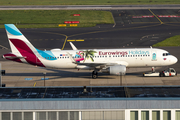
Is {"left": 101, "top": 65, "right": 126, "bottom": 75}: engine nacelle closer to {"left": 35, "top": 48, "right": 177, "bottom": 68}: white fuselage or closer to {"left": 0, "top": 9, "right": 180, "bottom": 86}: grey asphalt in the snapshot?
{"left": 35, "top": 48, "right": 177, "bottom": 68}: white fuselage

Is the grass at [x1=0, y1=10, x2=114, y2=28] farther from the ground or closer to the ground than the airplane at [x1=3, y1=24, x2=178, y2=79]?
farther from the ground

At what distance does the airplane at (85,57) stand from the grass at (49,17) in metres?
60.3

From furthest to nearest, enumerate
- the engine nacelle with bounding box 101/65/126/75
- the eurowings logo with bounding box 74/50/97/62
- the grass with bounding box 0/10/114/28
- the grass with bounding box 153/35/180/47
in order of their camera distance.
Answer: the grass with bounding box 0/10/114/28 < the grass with bounding box 153/35/180/47 < the eurowings logo with bounding box 74/50/97/62 < the engine nacelle with bounding box 101/65/126/75

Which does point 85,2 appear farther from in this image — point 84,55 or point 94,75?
point 94,75

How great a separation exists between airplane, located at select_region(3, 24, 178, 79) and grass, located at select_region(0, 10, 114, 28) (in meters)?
60.3

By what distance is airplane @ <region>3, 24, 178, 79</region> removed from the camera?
57.8 meters

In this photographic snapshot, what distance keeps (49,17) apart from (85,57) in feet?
256

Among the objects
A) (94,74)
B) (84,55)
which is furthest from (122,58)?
(84,55)

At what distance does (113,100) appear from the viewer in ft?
86.9

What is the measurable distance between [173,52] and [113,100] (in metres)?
58.5

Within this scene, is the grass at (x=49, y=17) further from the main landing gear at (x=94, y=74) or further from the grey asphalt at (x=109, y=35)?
the main landing gear at (x=94, y=74)

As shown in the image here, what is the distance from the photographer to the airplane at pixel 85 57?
57.8 metres

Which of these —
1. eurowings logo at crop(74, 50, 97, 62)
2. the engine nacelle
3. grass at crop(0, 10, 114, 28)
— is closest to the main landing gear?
eurowings logo at crop(74, 50, 97, 62)

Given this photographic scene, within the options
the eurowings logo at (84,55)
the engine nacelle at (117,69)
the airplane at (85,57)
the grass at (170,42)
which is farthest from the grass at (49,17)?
the engine nacelle at (117,69)
